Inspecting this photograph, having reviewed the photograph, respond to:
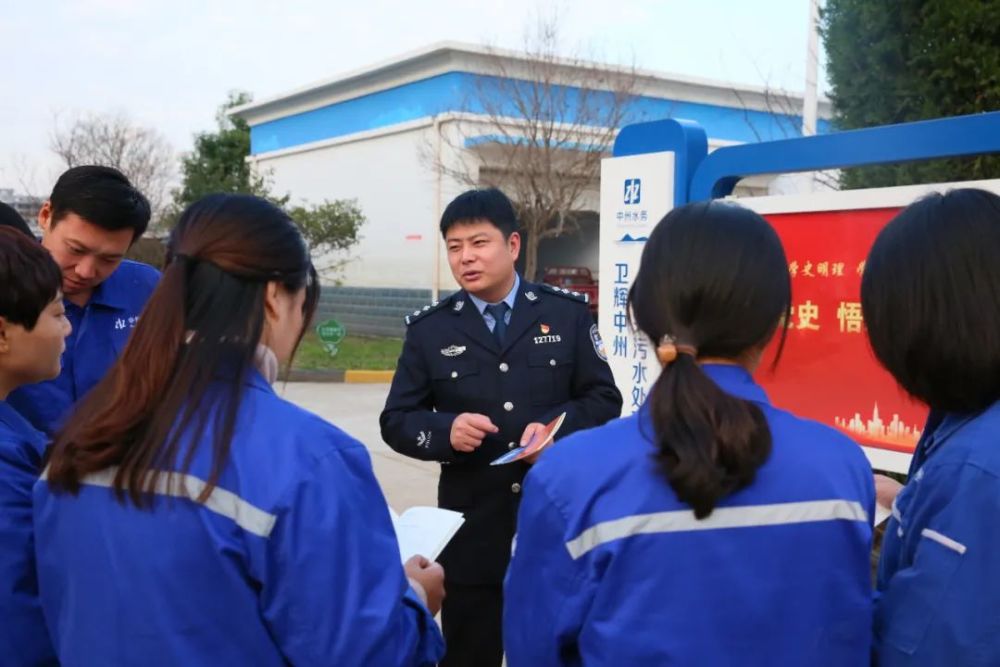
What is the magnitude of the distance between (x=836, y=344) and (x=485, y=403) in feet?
3.91

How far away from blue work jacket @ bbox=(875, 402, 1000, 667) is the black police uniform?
1329mm

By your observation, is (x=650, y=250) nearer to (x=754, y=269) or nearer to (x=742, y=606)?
(x=754, y=269)

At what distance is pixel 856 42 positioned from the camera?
385cm

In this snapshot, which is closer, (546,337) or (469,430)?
(469,430)

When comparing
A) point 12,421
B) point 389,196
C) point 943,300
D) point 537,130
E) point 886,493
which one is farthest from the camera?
point 389,196

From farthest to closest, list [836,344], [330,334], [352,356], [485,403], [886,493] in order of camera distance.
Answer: [352,356]
[330,334]
[836,344]
[485,403]
[886,493]

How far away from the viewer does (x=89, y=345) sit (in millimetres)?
2408

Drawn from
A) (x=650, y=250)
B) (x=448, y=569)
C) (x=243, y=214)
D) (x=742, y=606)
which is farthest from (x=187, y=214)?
(x=448, y=569)

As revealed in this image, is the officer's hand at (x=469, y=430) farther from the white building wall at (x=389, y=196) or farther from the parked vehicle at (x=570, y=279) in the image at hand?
the parked vehicle at (x=570, y=279)

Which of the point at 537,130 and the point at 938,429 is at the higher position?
the point at 537,130

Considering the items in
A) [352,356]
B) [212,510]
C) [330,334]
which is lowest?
[352,356]

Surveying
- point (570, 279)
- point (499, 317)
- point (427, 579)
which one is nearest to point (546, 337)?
point (499, 317)

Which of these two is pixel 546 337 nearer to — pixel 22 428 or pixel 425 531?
pixel 425 531

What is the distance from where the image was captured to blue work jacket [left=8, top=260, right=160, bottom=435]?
2273 millimetres
